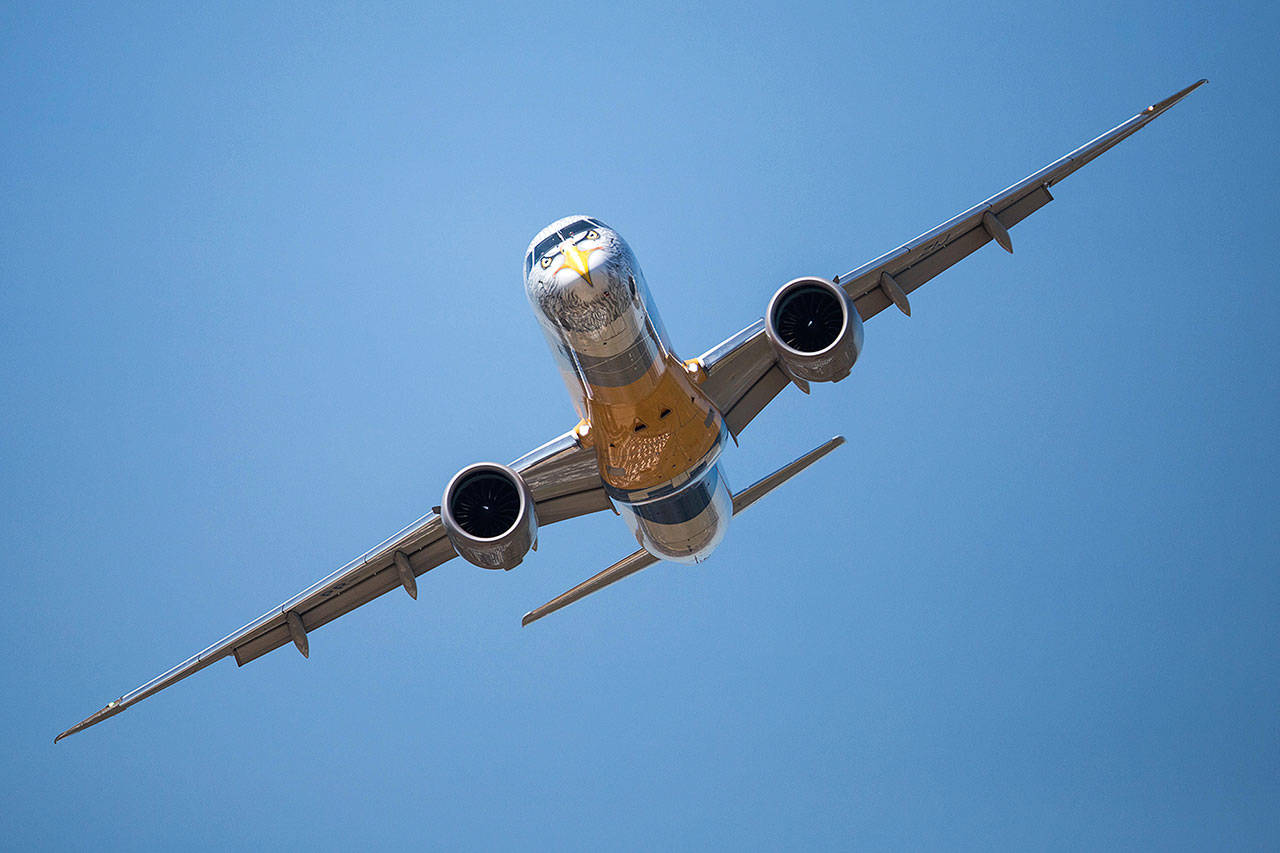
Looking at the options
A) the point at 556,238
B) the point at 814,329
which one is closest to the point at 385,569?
the point at 556,238

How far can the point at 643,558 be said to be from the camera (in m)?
20.8

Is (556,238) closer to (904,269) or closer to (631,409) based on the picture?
(631,409)

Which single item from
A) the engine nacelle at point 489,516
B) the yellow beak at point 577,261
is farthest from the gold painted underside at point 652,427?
the yellow beak at point 577,261

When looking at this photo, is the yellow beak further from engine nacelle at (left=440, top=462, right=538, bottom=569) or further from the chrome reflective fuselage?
engine nacelle at (left=440, top=462, right=538, bottom=569)

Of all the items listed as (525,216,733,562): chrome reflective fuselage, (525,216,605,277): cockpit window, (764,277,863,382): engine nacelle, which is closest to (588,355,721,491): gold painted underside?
(525,216,733,562): chrome reflective fuselage

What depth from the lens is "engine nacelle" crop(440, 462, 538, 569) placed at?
667 inches

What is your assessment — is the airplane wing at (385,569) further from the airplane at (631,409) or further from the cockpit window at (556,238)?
the cockpit window at (556,238)

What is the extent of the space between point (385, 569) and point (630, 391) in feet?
23.8

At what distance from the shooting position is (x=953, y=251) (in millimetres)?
20641

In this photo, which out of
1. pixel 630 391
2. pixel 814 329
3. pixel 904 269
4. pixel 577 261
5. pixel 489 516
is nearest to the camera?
pixel 577 261

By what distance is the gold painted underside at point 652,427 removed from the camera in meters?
17.4

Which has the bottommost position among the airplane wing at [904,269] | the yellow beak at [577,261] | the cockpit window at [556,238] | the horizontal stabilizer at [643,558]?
the horizontal stabilizer at [643,558]

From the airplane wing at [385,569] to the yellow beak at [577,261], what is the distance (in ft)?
13.0

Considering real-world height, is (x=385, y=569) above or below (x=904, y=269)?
below
